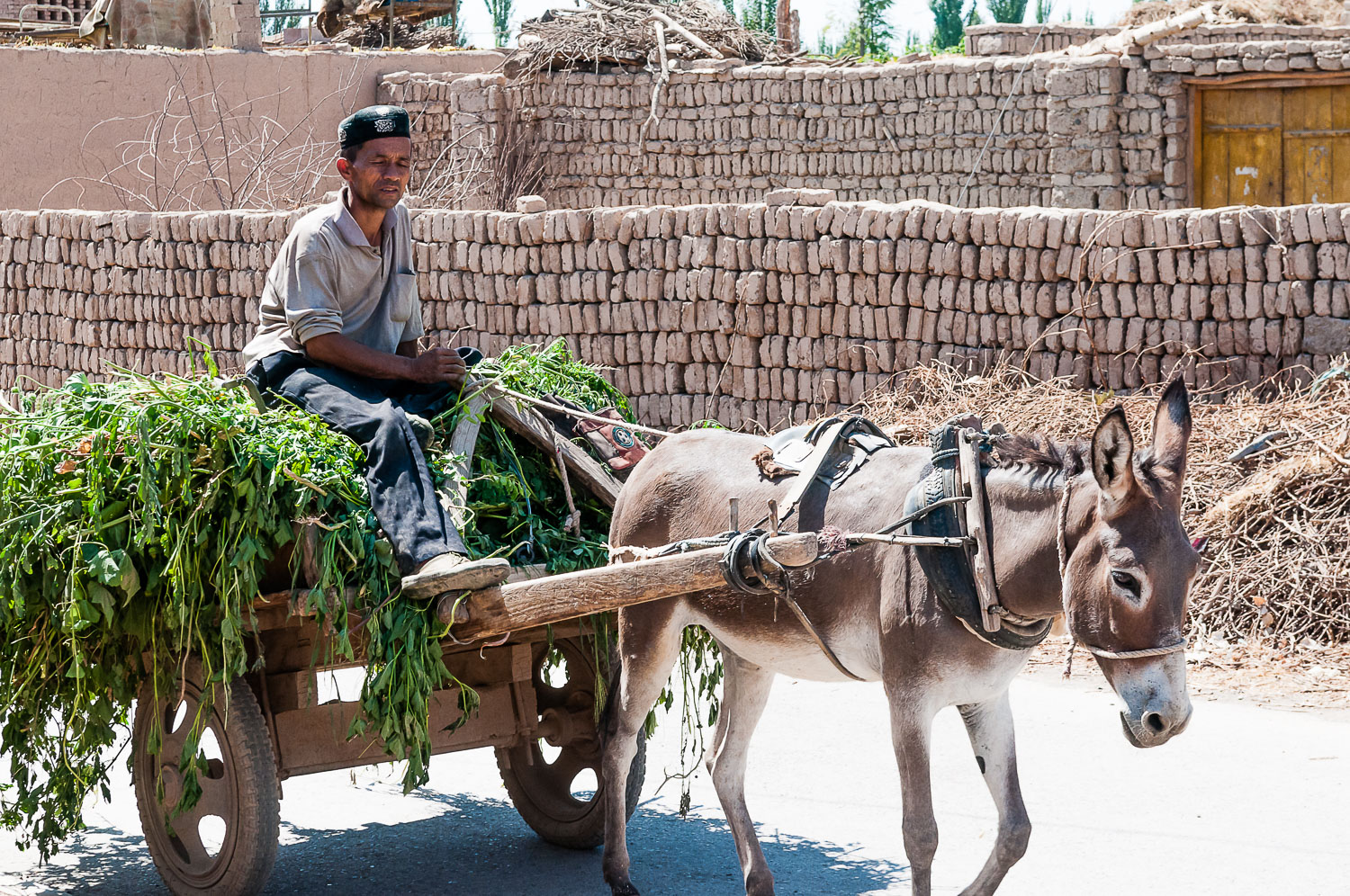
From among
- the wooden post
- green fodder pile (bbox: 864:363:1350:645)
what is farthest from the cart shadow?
green fodder pile (bbox: 864:363:1350:645)

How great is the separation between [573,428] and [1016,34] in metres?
15.0

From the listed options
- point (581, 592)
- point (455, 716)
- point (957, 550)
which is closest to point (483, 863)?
point (455, 716)

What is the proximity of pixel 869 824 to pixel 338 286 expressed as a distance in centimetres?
261

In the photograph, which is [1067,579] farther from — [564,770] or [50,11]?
[50,11]

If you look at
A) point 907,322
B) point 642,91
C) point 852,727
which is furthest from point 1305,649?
point 642,91

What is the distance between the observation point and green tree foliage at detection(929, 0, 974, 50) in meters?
47.2

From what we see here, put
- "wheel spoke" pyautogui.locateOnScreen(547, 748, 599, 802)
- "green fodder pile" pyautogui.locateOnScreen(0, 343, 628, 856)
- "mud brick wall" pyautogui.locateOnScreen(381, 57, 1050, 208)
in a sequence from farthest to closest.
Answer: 1. "mud brick wall" pyautogui.locateOnScreen(381, 57, 1050, 208)
2. "wheel spoke" pyautogui.locateOnScreen(547, 748, 599, 802)
3. "green fodder pile" pyautogui.locateOnScreen(0, 343, 628, 856)

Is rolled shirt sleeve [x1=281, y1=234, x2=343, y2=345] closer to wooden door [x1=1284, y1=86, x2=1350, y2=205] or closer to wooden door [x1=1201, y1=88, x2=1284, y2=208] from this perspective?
wooden door [x1=1201, y1=88, x2=1284, y2=208]

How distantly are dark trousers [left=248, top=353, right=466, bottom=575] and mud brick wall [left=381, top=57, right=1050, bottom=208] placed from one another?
11.7 m

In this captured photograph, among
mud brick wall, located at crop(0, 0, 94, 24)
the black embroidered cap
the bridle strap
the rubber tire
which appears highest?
mud brick wall, located at crop(0, 0, 94, 24)

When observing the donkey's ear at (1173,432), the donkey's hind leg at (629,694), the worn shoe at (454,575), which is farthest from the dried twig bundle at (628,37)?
the donkey's ear at (1173,432)

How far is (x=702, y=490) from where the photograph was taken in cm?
458

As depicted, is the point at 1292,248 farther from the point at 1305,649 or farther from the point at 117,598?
the point at 117,598

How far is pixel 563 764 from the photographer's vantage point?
5.25 m
